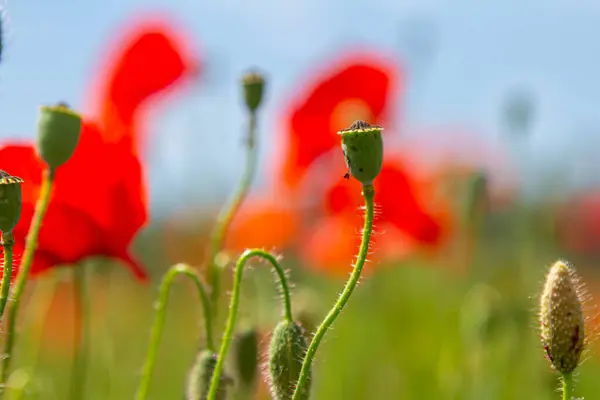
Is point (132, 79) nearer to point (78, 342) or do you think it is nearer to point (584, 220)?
point (78, 342)

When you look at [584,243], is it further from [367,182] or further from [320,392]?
[367,182]

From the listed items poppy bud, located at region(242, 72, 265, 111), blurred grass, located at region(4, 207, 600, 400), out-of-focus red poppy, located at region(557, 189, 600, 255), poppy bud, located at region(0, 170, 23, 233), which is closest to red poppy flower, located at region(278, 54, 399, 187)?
blurred grass, located at region(4, 207, 600, 400)

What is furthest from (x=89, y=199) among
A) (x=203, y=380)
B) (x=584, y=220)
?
(x=584, y=220)

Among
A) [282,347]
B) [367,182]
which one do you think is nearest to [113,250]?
[282,347]

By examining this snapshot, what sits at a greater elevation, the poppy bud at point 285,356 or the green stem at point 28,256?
the green stem at point 28,256

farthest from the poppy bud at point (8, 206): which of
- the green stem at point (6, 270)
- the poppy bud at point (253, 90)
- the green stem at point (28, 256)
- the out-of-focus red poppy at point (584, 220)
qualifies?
the out-of-focus red poppy at point (584, 220)

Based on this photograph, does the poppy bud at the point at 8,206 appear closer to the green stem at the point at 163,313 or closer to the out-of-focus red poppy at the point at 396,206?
the green stem at the point at 163,313
